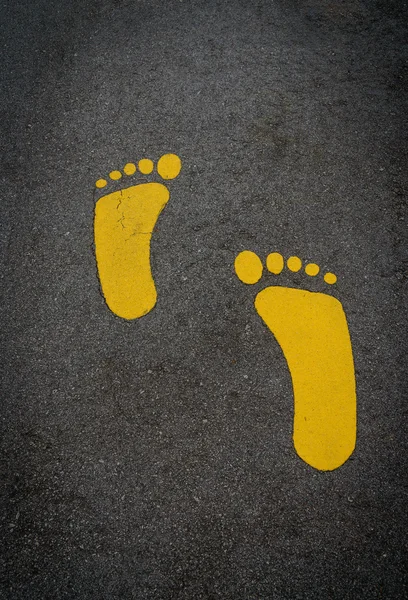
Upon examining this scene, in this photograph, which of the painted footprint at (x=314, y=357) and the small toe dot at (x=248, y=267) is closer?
the painted footprint at (x=314, y=357)

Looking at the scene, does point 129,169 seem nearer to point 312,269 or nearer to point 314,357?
point 312,269

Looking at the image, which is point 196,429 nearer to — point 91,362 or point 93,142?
point 91,362

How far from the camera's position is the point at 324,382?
1806 mm

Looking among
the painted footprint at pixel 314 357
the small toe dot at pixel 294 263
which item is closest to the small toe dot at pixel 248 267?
the painted footprint at pixel 314 357

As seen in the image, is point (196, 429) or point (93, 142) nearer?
point (196, 429)

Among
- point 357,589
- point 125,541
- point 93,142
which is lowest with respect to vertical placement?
point 357,589

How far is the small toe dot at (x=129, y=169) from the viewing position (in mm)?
2273

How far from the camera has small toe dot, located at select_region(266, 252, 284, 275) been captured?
2.04 meters

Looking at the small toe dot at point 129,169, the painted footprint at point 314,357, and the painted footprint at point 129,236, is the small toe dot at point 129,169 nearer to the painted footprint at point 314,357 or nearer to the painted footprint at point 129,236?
the painted footprint at point 129,236

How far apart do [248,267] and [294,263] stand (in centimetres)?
22

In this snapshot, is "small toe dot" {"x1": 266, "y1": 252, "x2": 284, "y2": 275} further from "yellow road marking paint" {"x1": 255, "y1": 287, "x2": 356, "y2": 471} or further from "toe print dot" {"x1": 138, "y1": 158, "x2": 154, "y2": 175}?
"toe print dot" {"x1": 138, "y1": 158, "x2": 154, "y2": 175}

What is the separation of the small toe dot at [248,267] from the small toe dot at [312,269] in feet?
0.72

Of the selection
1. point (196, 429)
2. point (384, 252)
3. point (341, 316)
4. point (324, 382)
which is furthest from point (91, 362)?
point (384, 252)

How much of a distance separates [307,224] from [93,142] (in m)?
1.26
